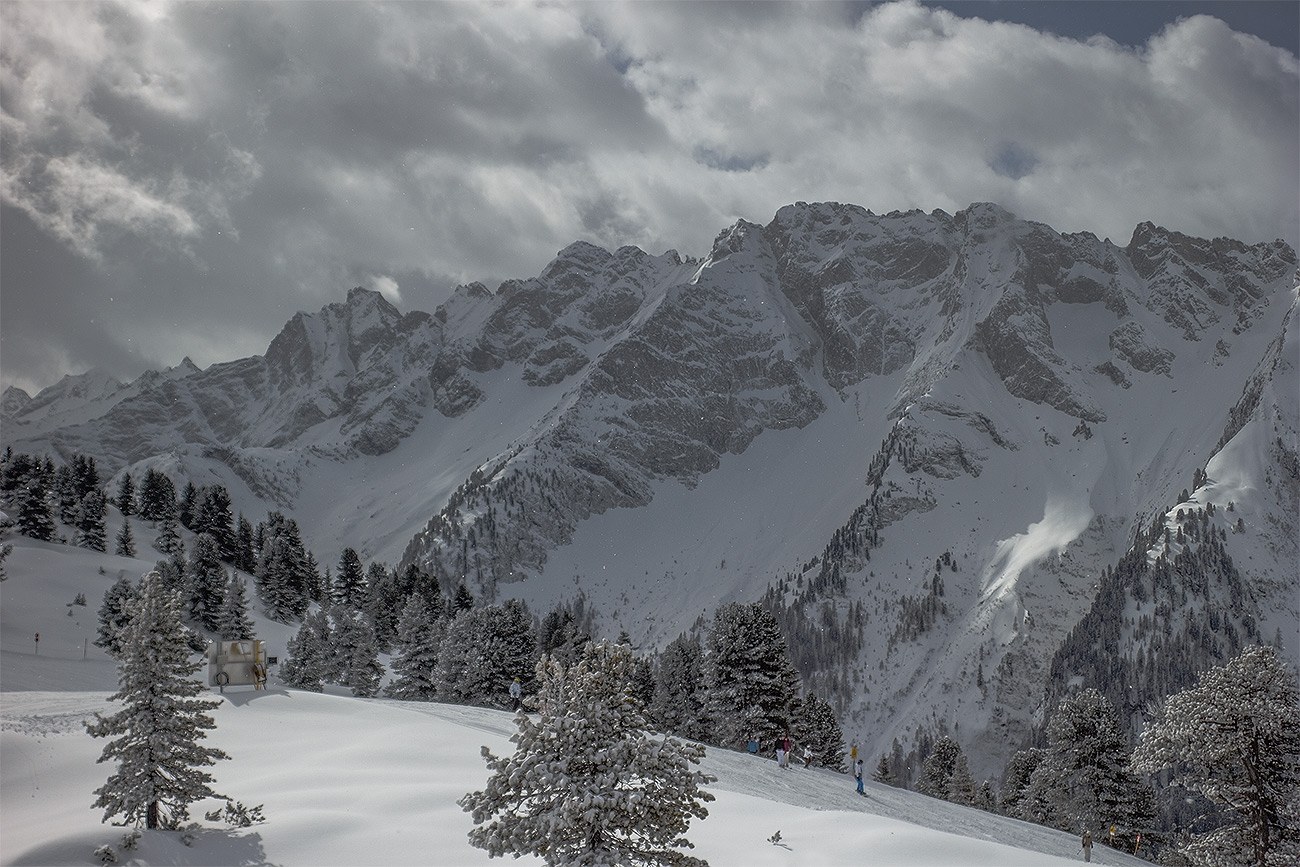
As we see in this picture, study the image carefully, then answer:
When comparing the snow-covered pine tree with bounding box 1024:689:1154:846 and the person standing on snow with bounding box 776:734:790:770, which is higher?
the person standing on snow with bounding box 776:734:790:770

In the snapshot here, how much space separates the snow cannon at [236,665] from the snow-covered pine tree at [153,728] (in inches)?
668

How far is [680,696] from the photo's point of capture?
62.1m

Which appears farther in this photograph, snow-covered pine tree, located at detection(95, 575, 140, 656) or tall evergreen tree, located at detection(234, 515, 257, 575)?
tall evergreen tree, located at detection(234, 515, 257, 575)

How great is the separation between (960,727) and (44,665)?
509 ft

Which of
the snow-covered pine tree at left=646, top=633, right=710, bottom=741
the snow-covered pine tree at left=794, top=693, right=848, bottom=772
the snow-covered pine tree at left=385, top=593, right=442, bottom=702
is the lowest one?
the snow-covered pine tree at left=794, top=693, right=848, bottom=772

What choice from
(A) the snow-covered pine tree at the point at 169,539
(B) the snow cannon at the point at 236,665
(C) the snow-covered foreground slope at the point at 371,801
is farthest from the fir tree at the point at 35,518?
(B) the snow cannon at the point at 236,665

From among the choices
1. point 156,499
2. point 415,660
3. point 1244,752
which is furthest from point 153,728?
point 156,499

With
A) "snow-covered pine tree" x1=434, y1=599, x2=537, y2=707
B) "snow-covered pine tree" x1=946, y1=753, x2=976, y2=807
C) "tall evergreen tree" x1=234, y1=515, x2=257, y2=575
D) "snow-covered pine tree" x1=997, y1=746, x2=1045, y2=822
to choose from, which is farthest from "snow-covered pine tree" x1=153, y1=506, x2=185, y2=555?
"snow-covered pine tree" x1=997, y1=746, x2=1045, y2=822

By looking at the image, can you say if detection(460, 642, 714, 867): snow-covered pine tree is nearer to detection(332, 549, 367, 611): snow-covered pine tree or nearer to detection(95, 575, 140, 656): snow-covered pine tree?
detection(95, 575, 140, 656): snow-covered pine tree

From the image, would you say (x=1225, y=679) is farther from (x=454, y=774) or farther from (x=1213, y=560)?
(x=1213, y=560)

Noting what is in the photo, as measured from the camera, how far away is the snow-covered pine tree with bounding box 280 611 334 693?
58.1m

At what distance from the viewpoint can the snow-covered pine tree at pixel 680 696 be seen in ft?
183

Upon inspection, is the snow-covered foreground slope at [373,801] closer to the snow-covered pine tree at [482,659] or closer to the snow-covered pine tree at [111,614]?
the snow-covered pine tree at [482,659]

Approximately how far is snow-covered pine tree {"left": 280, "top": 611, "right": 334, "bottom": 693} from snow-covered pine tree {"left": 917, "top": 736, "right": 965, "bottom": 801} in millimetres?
48902
